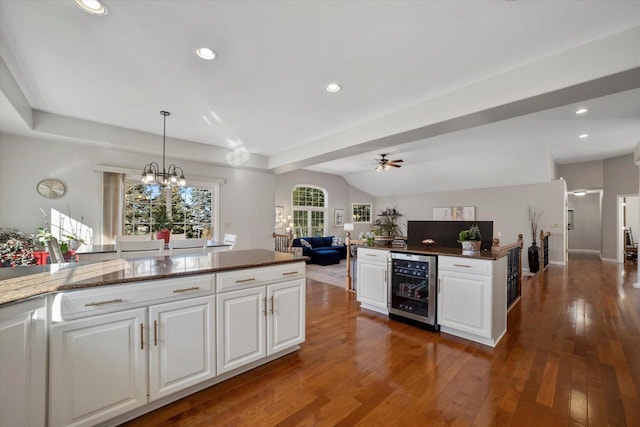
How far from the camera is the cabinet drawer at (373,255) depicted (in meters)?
3.69

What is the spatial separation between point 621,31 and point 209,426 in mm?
4053

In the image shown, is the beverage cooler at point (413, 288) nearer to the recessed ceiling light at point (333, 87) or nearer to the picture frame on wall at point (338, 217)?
the recessed ceiling light at point (333, 87)

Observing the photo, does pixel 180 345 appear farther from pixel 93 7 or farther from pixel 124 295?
pixel 93 7

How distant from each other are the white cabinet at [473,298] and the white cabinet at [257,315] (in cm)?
172

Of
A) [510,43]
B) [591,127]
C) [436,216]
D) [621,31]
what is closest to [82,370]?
[510,43]

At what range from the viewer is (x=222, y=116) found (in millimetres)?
3770

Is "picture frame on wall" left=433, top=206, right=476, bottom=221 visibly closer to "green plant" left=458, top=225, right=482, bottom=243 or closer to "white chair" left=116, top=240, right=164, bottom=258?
"green plant" left=458, top=225, right=482, bottom=243

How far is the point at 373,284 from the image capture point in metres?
3.82

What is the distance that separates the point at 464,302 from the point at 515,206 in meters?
7.08

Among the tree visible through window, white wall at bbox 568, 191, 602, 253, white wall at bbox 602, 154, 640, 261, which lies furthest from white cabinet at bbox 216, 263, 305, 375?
white wall at bbox 568, 191, 602, 253

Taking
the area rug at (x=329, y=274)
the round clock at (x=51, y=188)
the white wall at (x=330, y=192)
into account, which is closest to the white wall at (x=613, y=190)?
the white wall at (x=330, y=192)

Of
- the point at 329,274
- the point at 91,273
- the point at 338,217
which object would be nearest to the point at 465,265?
the point at 91,273

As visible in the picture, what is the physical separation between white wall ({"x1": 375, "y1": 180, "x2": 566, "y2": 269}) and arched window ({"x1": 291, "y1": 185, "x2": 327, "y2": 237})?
392 cm

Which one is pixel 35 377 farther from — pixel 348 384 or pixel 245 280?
pixel 348 384
